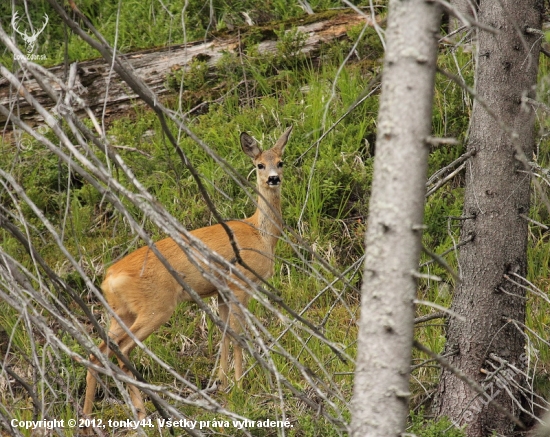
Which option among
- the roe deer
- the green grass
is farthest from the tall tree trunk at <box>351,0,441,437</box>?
the roe deer

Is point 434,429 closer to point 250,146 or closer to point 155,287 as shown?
point 155,287

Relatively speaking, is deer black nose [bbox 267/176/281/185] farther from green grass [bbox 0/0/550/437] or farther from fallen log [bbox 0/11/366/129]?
fallen log [bbox 0/11/366/129]

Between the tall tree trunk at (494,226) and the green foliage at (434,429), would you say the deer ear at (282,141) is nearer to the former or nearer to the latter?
the tall tree trunk at (494,226)

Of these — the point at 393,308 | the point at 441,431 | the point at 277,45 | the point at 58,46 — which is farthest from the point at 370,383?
the point at 58,46

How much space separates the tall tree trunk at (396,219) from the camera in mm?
1794

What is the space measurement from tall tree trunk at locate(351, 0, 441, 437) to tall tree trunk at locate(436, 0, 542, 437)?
2.29 metres

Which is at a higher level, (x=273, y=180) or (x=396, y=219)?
(x=396, y=219)

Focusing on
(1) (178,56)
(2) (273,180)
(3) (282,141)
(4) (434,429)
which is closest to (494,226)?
(4) (434,429)

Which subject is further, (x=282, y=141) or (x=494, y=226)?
(x=282, y=141)

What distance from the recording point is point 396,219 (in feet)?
5.98

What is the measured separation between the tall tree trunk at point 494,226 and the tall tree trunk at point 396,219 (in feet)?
7.52

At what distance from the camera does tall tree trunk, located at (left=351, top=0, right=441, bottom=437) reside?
5.89 ft

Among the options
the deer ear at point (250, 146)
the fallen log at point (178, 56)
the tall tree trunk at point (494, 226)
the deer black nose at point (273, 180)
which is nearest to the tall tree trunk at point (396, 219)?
the tall tree trunk at point (494, 226)

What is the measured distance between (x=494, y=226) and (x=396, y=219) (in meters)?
2.54
